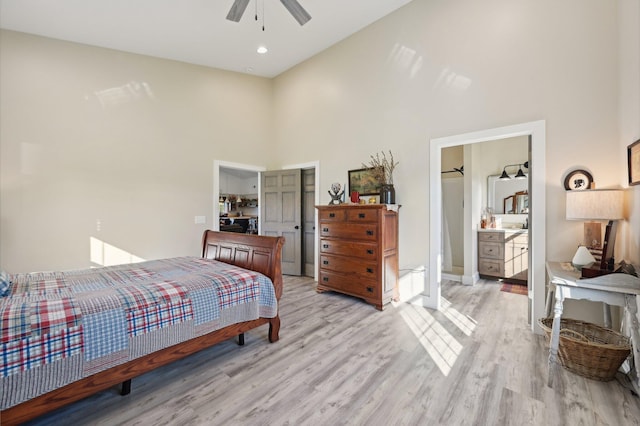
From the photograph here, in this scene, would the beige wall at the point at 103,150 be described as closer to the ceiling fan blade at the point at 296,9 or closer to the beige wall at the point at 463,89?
the beige wall at the point at 463,89

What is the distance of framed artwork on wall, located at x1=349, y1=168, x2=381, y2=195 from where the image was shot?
13.3ft

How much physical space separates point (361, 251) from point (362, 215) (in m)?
0.48

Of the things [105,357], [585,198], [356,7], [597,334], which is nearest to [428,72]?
[356,7]

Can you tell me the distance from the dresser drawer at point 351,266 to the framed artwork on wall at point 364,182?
42.8 inches

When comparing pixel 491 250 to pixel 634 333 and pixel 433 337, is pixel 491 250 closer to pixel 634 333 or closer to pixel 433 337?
pixel 433 337

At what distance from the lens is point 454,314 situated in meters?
3.29

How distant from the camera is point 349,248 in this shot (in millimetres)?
3725

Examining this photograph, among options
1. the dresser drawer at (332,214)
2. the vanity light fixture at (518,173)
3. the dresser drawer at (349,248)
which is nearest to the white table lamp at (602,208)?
the dresser drawer at (349,248)

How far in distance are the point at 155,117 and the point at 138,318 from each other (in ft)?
12.2

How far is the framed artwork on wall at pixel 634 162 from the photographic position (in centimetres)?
192

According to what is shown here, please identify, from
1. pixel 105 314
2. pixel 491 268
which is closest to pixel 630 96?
pixel 491 268

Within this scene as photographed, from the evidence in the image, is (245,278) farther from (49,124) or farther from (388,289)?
(49,124)

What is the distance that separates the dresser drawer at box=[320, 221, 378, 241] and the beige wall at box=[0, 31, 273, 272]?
2.28m

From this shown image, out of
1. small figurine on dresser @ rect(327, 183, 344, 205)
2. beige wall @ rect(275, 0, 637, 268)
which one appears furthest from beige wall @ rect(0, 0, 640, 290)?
small figurine on dresser @ rect(327, 183, 344, 205)
